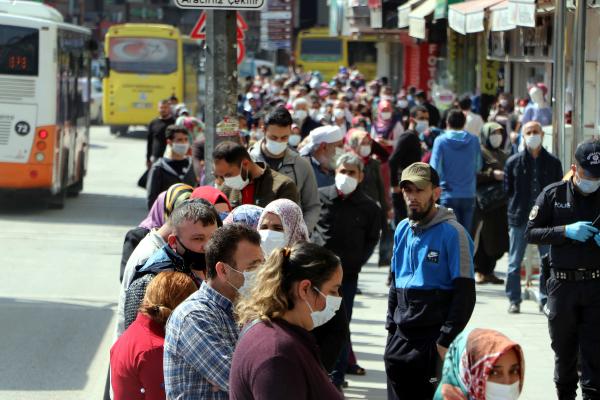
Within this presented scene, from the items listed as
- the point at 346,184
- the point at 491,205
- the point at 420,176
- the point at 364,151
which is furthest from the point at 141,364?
the point at 491,205

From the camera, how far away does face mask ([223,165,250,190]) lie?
8.59 m

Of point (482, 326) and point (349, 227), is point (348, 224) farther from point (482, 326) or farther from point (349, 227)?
point (482, 326)

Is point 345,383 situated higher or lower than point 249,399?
lower

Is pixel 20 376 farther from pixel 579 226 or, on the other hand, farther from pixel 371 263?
pixel 371 263

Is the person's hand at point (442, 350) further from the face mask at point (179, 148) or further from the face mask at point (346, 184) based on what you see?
the face mask at point (179, 148)

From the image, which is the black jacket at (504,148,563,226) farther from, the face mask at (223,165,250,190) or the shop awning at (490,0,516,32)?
the shop awning at (490,0,516,32)

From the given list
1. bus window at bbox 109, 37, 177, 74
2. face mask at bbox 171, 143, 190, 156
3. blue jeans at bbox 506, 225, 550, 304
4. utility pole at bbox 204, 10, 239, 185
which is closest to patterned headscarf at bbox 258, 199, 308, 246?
utility pole at bbox 204, 10, 239, 185

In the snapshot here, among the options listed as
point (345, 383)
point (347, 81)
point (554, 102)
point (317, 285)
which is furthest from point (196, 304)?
point (347, 81)

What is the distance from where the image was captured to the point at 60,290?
14.2m

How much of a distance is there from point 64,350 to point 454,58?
2265 centimetres

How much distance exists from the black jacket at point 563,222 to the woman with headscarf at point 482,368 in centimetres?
419

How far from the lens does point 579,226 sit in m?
8.21

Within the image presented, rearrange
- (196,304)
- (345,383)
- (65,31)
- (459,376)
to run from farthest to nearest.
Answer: (65,31)
(345,383)
(196,304)
(459,376)

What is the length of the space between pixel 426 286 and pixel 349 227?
2.36m
